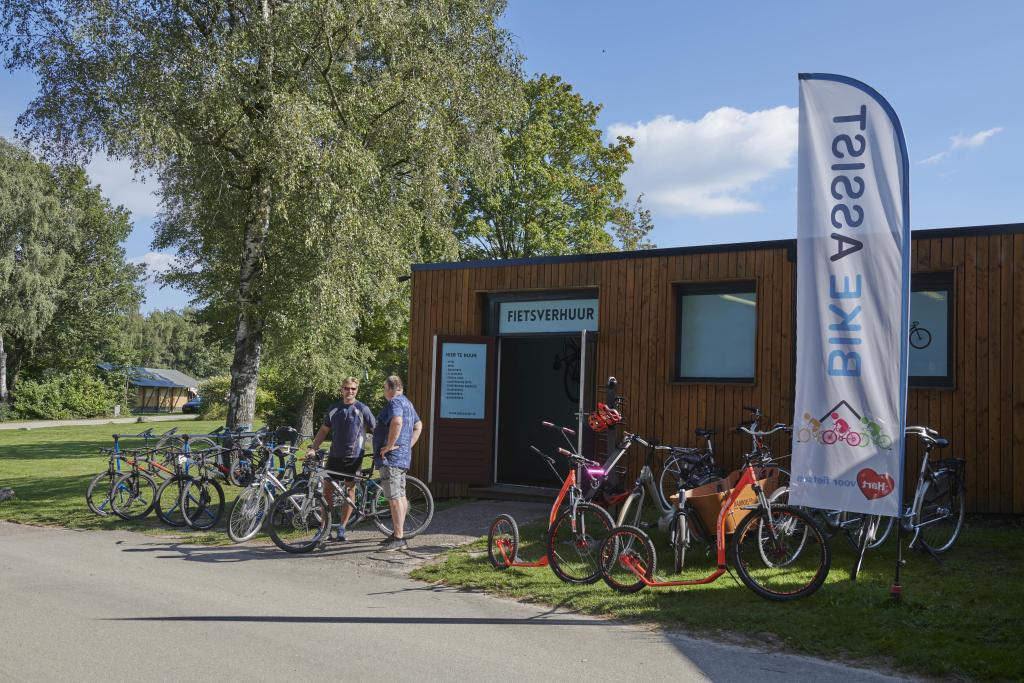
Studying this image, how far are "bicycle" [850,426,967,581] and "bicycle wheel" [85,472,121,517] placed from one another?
8887 mm

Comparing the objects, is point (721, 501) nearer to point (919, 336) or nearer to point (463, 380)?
point (919, 336)

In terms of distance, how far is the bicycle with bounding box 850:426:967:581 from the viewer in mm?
7707

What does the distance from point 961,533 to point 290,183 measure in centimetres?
1076

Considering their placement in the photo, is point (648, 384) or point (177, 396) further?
point (177, 396)

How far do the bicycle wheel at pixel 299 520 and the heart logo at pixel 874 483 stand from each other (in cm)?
520

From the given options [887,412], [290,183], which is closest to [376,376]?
[290,183]

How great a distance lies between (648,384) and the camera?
1098cm

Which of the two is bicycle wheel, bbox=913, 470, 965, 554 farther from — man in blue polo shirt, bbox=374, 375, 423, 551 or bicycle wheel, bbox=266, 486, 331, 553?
bicycle wheel, bbox=266, 486, 331, 553

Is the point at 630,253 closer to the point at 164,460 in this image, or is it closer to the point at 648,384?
the point at 648,384

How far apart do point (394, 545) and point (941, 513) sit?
5201mm

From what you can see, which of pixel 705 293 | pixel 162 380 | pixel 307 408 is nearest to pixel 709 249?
pixel 705 293

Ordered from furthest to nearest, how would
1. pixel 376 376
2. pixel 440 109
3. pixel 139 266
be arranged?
pixel 139 266 → pixel 376 376 → pixel 440 109

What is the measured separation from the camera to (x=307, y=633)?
5844mm

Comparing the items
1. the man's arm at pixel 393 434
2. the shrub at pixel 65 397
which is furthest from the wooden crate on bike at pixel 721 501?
the shrub at pixel 65 397
